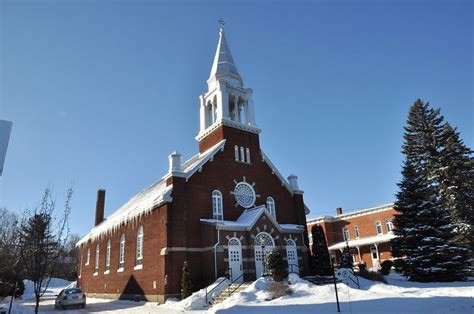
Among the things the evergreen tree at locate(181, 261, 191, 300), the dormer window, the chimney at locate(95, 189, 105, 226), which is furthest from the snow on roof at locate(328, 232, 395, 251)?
the chimney at locate(95, 189, 105, 226)

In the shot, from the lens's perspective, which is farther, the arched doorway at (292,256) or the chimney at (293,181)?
the chimney at (293,181)

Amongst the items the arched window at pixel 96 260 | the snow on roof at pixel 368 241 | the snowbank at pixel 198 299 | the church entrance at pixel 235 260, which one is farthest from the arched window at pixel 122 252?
the snow on roof at pixel 368 241

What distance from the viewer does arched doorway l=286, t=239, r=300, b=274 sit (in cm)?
2770

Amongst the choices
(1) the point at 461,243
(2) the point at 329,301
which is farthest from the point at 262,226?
(1) the point at 461,243

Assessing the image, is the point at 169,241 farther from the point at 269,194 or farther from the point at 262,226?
the point at 269,194

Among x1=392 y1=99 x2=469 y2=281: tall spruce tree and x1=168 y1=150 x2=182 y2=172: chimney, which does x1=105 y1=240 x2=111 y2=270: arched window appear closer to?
x1=168 y1=150 x2=182 y2=172: chimney

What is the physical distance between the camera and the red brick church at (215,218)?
24.6 metres

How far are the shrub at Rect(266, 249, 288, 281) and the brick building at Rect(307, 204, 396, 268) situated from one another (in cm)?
2330

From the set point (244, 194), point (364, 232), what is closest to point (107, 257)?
point (244, 194)

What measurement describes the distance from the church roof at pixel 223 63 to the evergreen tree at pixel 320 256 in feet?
52.3

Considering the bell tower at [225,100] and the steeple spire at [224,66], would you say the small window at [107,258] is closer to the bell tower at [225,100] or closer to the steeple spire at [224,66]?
the bell tower at [225,100]

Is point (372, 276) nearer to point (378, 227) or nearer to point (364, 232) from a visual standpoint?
point (378, 227)

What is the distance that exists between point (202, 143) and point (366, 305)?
2073 centimetres

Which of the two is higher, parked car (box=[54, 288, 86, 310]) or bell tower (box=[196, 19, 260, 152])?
bell tower (box=[196, 19, 260, 152])
